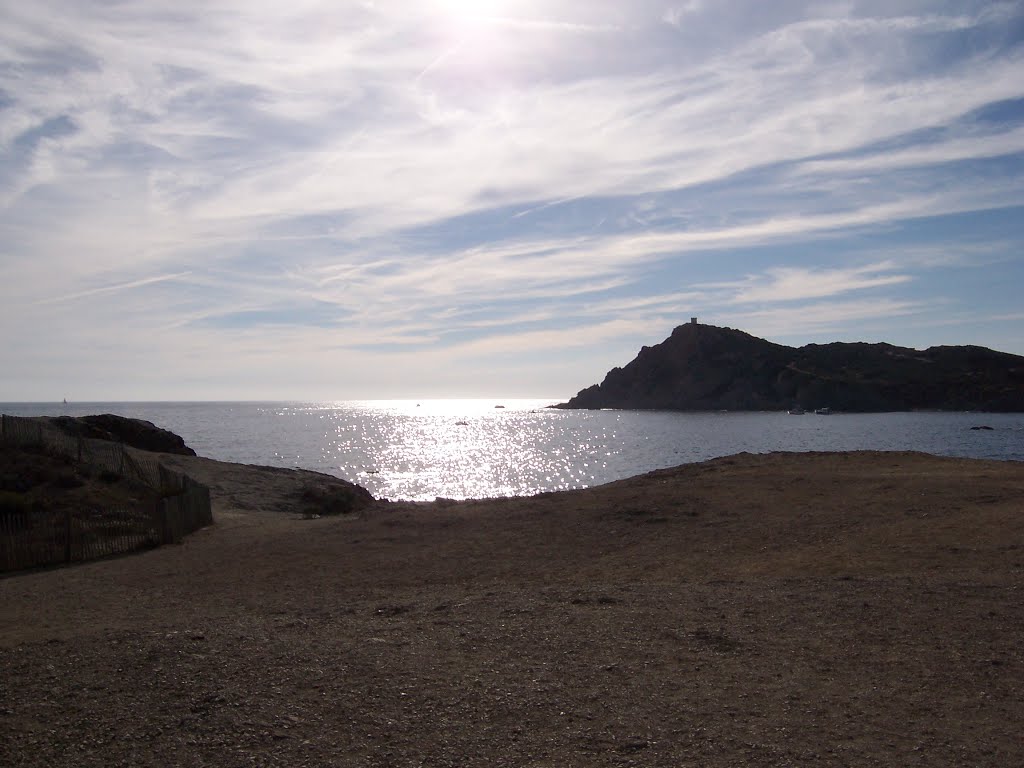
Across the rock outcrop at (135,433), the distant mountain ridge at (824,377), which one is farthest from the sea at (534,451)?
the distant mountain ridge at (824,377)

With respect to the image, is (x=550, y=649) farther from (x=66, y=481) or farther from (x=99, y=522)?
(x=66, y=481)

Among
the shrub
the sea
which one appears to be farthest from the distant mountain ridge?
the shrub

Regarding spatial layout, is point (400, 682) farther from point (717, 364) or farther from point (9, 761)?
point (717, 364)

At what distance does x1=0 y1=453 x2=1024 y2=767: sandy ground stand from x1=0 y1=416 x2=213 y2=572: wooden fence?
2.59 feet

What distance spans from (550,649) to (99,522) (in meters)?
13.3

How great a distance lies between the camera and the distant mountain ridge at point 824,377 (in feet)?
545

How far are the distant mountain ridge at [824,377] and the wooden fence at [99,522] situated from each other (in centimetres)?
16101

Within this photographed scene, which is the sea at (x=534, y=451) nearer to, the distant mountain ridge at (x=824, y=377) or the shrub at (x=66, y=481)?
the shrub at (x=66, y=481)

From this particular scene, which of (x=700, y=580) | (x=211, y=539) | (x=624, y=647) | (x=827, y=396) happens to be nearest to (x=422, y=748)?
(x=624, y=647)

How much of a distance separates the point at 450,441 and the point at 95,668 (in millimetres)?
105229

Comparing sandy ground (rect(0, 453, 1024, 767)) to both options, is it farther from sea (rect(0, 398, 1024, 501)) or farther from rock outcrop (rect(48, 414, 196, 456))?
sea (rect(0, 398, 1024, 501))

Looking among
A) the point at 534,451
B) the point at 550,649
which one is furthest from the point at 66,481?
the point at 534,451

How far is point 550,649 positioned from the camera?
849 cm

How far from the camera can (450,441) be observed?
11294 cm
